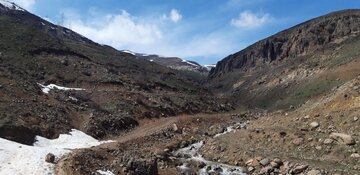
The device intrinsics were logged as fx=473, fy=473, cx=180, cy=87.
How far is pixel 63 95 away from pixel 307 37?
110796mm

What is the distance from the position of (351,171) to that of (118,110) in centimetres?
3289

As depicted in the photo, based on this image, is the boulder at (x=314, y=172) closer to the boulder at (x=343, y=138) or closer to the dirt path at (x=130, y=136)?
the boulder at (x=343, y=138)

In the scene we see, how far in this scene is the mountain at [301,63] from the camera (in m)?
87.8

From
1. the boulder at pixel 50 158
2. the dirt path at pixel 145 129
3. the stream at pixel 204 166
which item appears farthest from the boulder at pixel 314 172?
the dirt path at pixel 145 129

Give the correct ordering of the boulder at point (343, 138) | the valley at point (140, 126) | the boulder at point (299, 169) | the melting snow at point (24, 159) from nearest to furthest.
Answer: the melting snow at point (24, 159) → the boulder at point (299, 169) → the valley at point (140, 126) → the boulder at point (343, 138)

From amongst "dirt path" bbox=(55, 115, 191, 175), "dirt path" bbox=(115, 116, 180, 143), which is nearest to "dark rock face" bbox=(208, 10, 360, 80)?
"dirt path" bbox=(115, 116, 180, 143)

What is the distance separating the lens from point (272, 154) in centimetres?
3069

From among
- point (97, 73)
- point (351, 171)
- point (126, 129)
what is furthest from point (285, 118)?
point (97, 73)

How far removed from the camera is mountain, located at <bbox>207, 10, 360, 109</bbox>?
87.8 m

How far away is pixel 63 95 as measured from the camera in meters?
54.3

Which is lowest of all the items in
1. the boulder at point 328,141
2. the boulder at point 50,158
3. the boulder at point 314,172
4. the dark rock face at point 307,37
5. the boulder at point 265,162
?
the boulder at point 314,172

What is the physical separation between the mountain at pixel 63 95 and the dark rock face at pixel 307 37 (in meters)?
59.1

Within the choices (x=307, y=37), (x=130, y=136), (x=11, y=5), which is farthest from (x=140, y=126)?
(x=11, y=5)

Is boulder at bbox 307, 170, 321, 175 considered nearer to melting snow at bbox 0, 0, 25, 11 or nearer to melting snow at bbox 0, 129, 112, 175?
melting snow at bbox 0, 129, 112, 175
